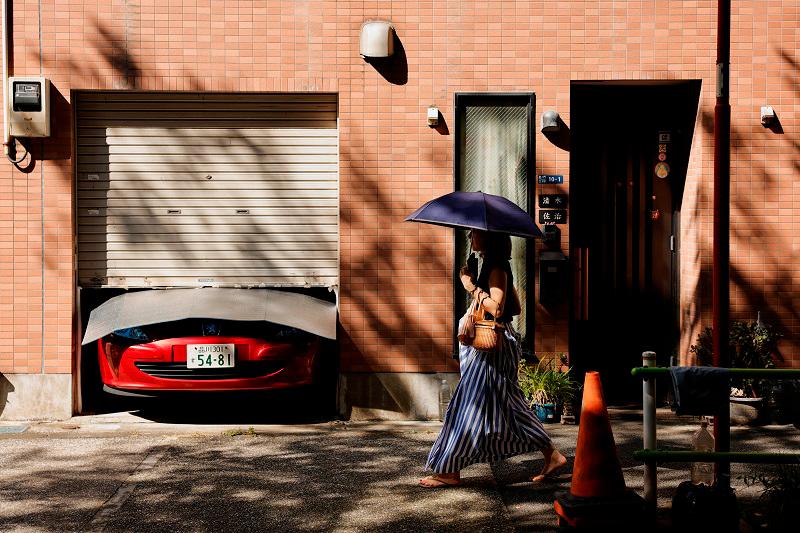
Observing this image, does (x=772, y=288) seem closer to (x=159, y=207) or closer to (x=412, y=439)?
(x=412, y=439)

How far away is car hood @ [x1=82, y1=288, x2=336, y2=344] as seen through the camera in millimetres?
9438

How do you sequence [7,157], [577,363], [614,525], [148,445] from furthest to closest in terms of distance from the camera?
[577,363] → [7,157] → [148,445] → [614,525]

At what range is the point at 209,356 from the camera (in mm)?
9438

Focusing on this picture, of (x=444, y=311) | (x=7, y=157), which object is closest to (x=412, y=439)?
(x=444, y=311)

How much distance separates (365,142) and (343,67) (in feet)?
2.56

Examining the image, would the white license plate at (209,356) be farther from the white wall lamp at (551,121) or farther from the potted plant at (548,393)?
the white wall lamp at (551,121)

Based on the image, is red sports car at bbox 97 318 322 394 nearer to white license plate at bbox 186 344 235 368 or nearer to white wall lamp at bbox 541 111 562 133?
white license plate at bbox 186 344 235 368

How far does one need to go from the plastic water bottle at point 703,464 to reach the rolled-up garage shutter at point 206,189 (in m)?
4.31

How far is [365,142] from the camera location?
10.0 meters

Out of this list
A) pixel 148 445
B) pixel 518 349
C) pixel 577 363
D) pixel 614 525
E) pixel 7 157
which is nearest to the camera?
pixel 614 525

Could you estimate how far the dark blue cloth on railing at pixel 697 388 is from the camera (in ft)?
20.2

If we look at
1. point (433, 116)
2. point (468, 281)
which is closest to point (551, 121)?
point (433, 116)

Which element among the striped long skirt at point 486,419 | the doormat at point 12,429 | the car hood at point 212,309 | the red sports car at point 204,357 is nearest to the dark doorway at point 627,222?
the car hood at point 212,309

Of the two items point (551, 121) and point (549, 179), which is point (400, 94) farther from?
point (549, 179)
